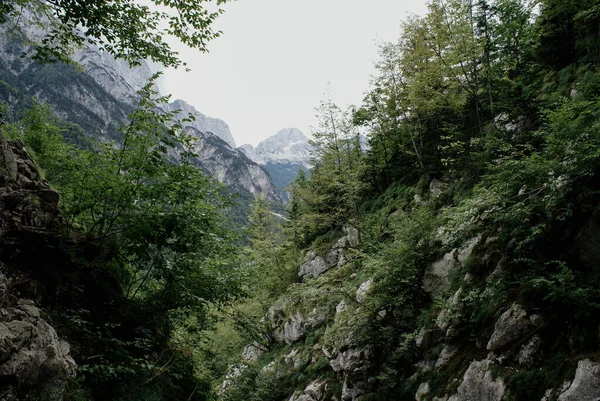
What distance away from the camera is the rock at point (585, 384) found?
14.1ft

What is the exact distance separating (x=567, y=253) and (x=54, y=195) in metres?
9.06

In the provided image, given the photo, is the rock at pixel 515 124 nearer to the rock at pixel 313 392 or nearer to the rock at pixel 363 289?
the rock at pixel 363 289

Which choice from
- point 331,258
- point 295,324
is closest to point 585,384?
point 295,324

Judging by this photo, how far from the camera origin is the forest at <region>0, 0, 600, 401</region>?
192 inches

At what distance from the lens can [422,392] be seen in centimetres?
793

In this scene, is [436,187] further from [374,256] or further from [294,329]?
[294,329]

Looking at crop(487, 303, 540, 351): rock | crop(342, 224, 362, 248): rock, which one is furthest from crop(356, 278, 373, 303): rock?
crop(487, 303, 540, 351): rock

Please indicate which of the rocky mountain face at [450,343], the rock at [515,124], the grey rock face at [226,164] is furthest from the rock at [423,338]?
the grey rock face at [226,164]

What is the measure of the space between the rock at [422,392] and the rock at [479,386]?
102cm

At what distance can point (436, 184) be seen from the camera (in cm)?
1573

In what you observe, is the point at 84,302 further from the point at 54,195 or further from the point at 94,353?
the point at 54,195

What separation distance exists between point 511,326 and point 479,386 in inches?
54.9

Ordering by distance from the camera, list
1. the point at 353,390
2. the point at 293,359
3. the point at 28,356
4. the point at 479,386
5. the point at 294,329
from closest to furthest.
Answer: the point at 28,356 < the point at 479,386 < the point at 353,390 < the point at 293,359 < the point at 294,329

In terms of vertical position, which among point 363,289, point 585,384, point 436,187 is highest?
point 436,187
